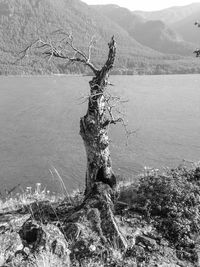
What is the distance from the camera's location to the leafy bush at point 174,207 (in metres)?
5.35

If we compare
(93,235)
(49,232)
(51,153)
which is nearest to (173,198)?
(93,235)

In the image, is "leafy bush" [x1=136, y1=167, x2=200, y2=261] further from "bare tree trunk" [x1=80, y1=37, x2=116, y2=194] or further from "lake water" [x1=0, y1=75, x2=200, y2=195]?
"lake water" [x1=0, y1=75, x2=200, y2=195]

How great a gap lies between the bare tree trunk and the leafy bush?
90 centimetres

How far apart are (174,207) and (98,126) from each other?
2.15 m

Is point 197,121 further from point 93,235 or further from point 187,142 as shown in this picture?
point 93,235

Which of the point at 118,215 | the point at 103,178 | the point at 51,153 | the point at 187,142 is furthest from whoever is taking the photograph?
the point at 187,142

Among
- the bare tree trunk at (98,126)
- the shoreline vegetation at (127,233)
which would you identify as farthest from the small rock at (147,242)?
the bare tree trunk at (98,126)

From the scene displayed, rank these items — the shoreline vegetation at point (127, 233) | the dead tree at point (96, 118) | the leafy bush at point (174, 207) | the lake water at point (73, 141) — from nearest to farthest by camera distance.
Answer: the shoreline vegetation at point (127, 233) → the leafy bush at point (174, 207) → the dead tree at point (96, 118) → the lake water at point (73, 141)

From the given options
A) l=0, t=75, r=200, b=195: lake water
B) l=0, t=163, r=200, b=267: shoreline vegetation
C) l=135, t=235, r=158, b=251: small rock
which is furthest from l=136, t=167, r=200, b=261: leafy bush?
l=0, t=75, r=200, b=195: lake water

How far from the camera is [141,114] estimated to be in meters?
59.0

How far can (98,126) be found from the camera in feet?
23.2

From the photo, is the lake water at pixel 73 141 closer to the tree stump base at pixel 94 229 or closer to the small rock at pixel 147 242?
the tree stump base at pixel 94 229

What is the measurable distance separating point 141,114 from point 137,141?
1825 centimetres

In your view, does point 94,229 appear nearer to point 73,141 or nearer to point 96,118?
point 96,118
